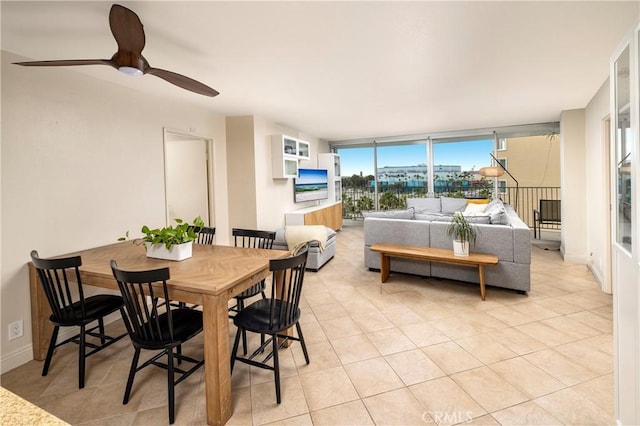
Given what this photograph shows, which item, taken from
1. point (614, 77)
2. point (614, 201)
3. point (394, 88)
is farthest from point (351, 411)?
point (394, 88)

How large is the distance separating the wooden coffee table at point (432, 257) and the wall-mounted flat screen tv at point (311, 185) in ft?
8.33

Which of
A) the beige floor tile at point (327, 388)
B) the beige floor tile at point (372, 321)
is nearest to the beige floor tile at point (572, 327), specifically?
the beige floor tile at point (372, 321)

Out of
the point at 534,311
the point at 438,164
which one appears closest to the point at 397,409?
the point at 534,311

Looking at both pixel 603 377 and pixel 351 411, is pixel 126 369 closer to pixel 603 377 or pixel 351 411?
pixel 351 411

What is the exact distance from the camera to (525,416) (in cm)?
167

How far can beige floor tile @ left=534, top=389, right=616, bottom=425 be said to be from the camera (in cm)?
163

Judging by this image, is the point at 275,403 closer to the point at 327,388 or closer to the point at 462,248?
the point at 327,388

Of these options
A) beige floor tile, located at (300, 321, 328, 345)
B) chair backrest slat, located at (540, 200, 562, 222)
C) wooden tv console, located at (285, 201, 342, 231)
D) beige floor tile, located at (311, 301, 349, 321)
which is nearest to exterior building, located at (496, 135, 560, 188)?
chair backrest slat, located at (540, 200, 562, 222)

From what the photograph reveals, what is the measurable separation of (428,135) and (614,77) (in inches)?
225

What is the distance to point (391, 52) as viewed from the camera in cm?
249

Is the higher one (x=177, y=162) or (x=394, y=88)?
(x=394, y=88)

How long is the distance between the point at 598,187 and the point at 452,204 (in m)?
2.66

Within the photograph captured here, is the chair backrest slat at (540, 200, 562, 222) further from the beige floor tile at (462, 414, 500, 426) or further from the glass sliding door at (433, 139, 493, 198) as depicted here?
the beige floor tile at (462, 414, 500, 426)

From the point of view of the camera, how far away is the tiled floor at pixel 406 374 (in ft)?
5.68
